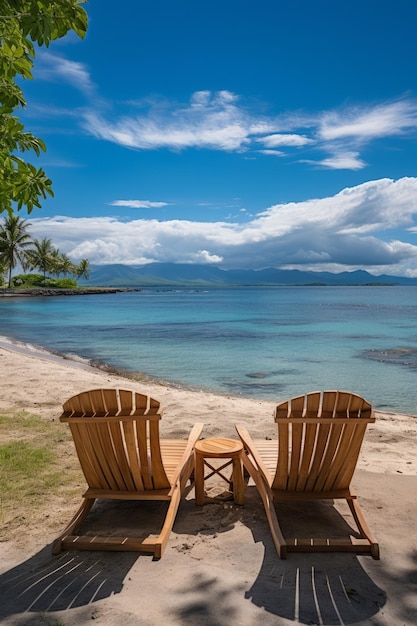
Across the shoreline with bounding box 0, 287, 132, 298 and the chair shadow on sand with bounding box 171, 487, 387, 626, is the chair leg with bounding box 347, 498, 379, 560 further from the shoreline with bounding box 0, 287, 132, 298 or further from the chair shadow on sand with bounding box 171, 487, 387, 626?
the shoreline with bounding box 0, 287, 132, 298

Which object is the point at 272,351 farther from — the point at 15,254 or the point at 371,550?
the point at 15,254

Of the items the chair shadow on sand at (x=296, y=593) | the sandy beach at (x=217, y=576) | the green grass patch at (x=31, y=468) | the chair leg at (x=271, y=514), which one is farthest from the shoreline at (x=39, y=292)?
the chair shadow on sand at (x=296, y=593)

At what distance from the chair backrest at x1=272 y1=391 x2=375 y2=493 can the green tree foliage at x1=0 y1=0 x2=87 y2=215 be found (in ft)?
8.24

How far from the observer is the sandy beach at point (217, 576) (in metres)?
2.55

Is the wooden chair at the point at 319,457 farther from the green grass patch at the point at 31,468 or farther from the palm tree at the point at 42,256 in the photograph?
the palm tree at the point at 42,256

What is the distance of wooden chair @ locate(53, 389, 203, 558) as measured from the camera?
3295 millimetres

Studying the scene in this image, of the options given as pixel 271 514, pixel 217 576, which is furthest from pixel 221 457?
pixel 217 576

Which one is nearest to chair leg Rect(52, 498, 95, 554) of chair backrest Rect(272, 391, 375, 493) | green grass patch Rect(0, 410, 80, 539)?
green grass patch Rect(0, 410, 80, 539)

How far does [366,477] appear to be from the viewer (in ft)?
15.6

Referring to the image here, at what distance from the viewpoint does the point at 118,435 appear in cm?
341

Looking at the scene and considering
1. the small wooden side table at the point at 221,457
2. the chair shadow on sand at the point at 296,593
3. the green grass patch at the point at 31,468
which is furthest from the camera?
the small wooden side table at the point at 221,457

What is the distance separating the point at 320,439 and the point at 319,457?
15 centimetres

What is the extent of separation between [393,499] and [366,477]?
0.56 meters

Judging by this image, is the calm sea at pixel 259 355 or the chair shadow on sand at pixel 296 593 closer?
the chair shadow on sand at pixel 296 593
